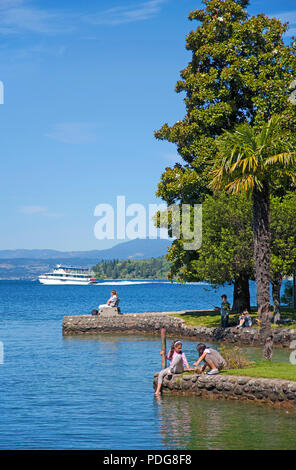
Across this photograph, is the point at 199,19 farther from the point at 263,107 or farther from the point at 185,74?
the point at 263,107

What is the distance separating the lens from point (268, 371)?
22016 millimetres

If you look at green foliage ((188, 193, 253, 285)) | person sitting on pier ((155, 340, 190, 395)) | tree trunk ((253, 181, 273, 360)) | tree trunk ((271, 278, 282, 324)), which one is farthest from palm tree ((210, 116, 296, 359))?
tree trunk ((271, 278, 282, 324))

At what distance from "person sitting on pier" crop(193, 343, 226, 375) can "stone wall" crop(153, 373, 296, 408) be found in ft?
1.19

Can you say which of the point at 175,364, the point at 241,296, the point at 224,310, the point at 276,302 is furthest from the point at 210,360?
the point at 241,296

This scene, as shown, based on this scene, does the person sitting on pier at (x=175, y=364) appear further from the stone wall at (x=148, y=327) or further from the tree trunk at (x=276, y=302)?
the tree trunk at (x=276, y=302)

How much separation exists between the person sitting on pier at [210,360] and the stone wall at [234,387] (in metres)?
0.36

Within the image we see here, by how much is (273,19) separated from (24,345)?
2601cm

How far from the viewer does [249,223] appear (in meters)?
37.5

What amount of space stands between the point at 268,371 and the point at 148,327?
2315cm

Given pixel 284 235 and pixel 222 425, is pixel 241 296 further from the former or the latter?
pixel 222 425

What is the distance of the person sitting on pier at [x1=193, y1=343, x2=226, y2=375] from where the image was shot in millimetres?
22406

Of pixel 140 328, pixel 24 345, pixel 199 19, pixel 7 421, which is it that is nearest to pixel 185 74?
pixel 199 19

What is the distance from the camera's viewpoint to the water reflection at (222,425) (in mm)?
16531

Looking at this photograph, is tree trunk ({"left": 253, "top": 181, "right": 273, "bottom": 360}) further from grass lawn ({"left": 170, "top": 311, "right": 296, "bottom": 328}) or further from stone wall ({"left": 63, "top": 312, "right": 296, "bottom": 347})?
stone wall ({"left": 63, "top": 312, "right": 296, "bottom": 347})
